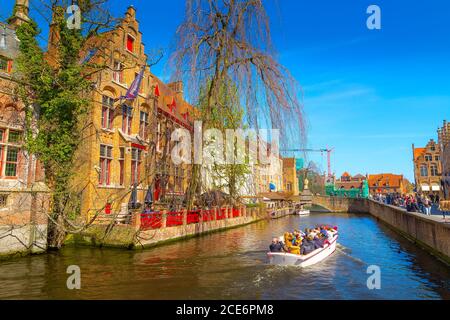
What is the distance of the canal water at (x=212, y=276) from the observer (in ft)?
31.6

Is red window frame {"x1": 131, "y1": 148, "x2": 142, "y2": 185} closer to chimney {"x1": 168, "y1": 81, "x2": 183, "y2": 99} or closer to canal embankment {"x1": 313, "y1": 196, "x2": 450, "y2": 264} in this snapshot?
chimney {"x1": 168, "y1": 81, "x2": 183, "y2": 99}

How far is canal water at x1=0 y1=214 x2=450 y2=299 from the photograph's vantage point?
9.63 meters

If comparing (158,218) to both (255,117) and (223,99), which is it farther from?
(255,117)

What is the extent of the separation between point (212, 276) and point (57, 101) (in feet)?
36.5

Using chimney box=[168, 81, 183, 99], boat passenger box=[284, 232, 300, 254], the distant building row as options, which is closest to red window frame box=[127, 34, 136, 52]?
chimney box=[168, 81, 183, 99]

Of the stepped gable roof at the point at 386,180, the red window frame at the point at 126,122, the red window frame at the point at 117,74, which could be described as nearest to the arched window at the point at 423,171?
the stepped gable roof at the point at 386,180

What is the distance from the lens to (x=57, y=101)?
15453 mm

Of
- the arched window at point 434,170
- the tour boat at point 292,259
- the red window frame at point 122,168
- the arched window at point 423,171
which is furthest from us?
the arched window at point 423,171

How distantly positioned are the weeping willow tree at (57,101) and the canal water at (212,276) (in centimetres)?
270

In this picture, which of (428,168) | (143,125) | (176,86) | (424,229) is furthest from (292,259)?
(428,168)

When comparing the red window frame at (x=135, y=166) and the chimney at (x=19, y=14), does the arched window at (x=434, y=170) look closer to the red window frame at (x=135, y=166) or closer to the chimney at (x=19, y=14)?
the red window frame at (x=135, y=166)

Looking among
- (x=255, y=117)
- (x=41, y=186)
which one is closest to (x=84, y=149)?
(x=41, y=186)

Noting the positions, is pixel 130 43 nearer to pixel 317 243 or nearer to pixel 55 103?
pixel 55 103

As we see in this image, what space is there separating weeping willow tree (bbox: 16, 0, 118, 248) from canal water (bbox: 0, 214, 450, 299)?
8.87ft
